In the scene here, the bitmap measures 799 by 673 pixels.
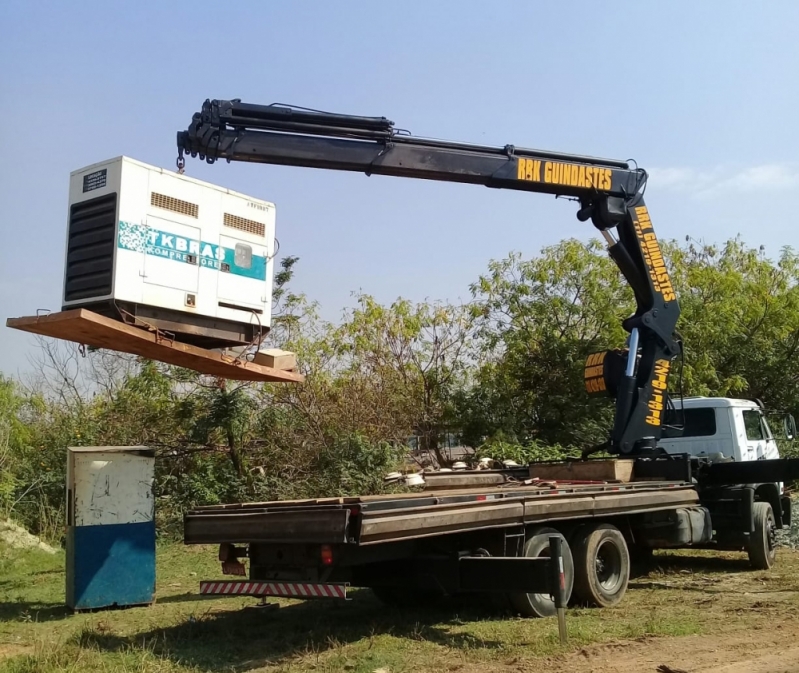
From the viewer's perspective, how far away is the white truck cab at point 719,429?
41.9 feet

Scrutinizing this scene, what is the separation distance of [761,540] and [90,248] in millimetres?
8916

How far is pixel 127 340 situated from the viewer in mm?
7855

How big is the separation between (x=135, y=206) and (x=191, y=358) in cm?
156

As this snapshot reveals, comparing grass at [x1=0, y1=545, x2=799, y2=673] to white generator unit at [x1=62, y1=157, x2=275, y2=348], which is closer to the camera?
grass at [x1=0, y1=545, x2=799, y2=673]

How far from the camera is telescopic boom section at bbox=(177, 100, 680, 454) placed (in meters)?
9.70

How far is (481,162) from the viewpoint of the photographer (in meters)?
11.1

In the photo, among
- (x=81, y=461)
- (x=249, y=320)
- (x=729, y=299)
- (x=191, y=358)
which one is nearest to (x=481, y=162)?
(x=249, y=320)

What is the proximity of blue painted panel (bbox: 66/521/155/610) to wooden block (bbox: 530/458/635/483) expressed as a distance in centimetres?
520

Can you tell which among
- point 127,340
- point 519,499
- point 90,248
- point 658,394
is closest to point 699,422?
point 658,394

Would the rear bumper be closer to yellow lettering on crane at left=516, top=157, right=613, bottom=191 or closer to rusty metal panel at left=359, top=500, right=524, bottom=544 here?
rusty metal panel at left=359, top=500, right=524, bottom=544

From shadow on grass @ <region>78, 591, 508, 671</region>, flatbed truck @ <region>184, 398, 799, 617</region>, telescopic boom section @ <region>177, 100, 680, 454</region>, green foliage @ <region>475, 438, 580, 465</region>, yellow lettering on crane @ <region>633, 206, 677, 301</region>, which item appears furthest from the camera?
green foliage @ <region>475, 438, 580, 465</region>

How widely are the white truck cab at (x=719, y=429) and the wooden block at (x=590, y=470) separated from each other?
2097 mm

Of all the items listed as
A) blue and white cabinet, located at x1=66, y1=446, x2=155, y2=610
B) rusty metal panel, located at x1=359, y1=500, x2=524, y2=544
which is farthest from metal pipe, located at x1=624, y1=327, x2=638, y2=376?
blue and white cabinet, located at x1=66, y1=446, x2=155, y2=610

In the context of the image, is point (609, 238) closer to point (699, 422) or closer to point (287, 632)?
point (699, 422)
